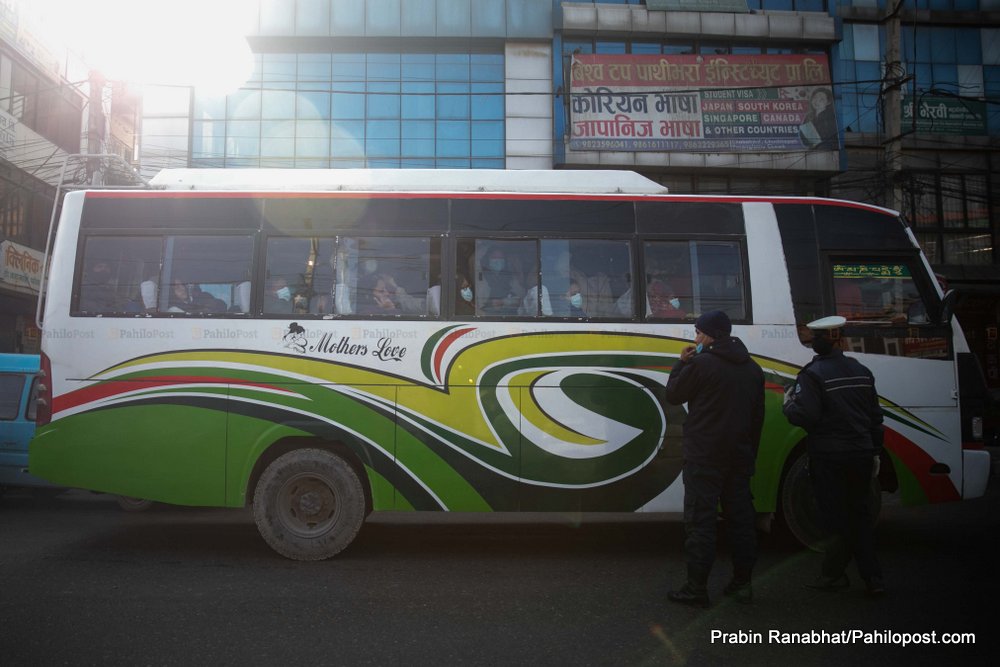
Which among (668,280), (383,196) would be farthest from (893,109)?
(383,196)

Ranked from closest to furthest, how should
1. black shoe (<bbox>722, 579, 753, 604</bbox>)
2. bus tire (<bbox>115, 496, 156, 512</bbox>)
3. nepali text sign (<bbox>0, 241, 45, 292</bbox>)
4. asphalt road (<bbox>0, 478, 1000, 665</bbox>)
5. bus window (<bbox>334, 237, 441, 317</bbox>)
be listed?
asphalt road (<bbox>0, 478, 1000, 665</bbox>) → black shoe (<bbox>722, 579, 753, 604</bbox>) → bus window (<bbox>334, 237, 441, 317</bbox>) → bus tire (<bbox>115, 496, 156, 512</bbox>) → nepali text sign (<bbox>0, 241, 45, 292</bbox>)

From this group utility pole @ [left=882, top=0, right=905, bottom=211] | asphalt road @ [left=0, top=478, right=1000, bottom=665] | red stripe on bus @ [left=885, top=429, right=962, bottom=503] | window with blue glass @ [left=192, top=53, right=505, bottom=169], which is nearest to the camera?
asphalt road @ [left=0, top=478, right=1000, bottom=665]

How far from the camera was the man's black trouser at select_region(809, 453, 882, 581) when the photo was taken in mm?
5078

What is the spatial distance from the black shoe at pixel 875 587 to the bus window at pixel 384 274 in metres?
4.02

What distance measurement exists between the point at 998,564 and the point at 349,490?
556 centimetres

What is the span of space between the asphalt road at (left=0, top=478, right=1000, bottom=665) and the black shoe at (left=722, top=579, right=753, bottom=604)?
0.26 feet

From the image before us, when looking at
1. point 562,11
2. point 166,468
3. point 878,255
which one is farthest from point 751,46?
point 166,468

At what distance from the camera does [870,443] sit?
5105mm

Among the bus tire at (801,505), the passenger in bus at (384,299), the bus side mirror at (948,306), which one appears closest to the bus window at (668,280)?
the bus tire at (801,505)

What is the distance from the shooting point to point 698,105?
20703 millimetres

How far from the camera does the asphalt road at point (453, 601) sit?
4023 mm

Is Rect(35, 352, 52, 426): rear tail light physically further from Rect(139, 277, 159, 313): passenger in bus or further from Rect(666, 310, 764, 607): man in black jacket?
Rect(666, 310, 764, 607): man in black jacket

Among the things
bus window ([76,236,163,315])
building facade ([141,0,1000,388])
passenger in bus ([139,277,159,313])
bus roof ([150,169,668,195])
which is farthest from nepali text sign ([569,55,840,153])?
passenger in bus ([139,277,159,313])

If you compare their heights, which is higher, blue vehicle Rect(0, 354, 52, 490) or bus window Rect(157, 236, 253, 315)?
bus window Rect(157, 236, 253, 315)
